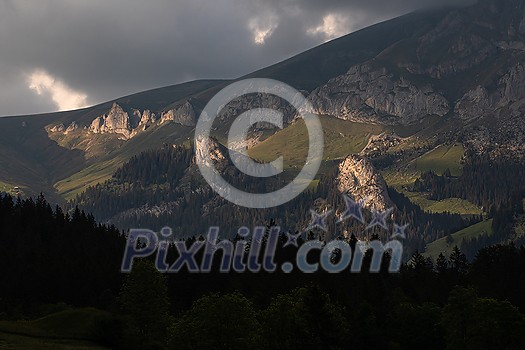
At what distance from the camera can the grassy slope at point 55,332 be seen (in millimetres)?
78312

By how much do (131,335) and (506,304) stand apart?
216 feet

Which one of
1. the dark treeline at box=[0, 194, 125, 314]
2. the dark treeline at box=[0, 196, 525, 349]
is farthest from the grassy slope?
the dark treeline at box=[0, 194, 125, 314]

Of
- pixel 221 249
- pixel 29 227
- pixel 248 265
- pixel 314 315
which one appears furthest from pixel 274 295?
pixel 29 227

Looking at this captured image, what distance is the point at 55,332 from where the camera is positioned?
91000mm

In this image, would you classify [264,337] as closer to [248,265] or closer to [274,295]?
[274,295]

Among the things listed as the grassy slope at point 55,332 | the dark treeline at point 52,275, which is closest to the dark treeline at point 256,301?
the dark treeline at point 52,275

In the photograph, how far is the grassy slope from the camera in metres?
78.3

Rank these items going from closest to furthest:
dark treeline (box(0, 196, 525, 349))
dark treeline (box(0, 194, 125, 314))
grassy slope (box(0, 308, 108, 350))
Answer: grassy slope (box(0, 308, 108, 350)), dark treeline (box(0, 196, 525, 349)), dark treeline (box(0, 194, 125, 314))

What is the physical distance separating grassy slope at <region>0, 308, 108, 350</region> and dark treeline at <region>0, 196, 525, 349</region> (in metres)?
3.61

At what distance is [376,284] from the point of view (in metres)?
165

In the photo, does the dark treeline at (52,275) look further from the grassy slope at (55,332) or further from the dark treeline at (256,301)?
the grassy slope at (55,332)

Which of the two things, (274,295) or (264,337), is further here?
(274,295)

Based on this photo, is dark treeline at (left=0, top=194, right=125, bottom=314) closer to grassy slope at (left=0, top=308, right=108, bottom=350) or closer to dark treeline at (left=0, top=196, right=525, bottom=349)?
dark treeline at (left=0, top=196, right=525, bottom=349)

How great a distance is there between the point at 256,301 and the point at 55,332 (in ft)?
187
